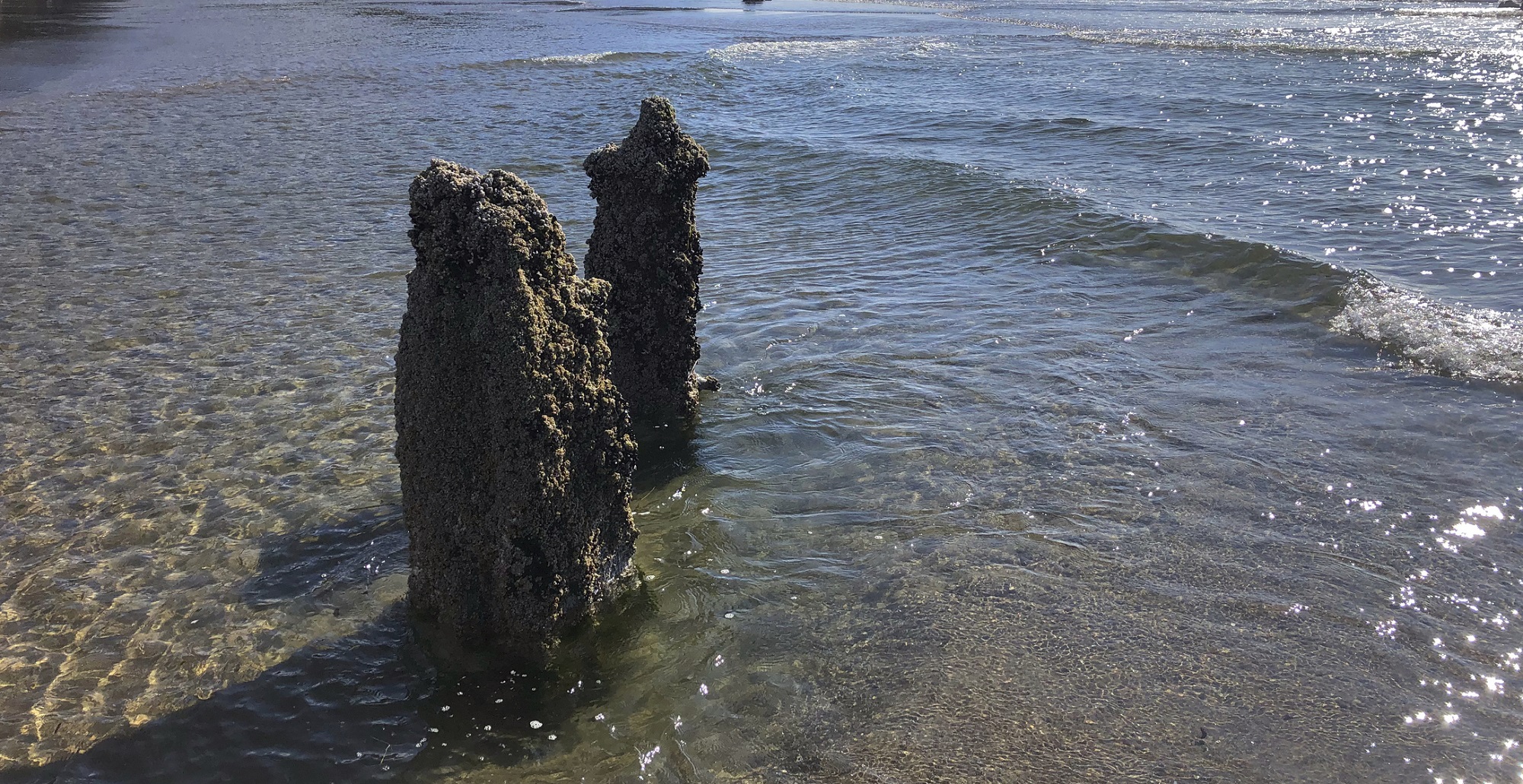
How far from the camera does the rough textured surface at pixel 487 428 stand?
4.19m

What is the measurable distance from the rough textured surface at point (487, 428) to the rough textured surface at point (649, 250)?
1912mm

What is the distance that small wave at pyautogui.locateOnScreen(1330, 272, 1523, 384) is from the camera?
7.21 metres

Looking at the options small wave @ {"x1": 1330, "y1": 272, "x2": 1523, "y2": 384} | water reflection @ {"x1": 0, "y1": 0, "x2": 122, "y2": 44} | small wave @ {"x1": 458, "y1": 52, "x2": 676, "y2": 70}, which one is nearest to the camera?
small wave @ {"x1": 1330, "y1": 272, "x2": 1523, "y2": 384}

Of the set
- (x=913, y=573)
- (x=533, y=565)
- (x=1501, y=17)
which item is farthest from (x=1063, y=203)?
(x=1501, y=17)

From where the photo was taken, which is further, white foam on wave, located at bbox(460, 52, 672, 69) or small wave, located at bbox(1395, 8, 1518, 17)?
small wave, located at bbox(1395, 8, 1518, 17)

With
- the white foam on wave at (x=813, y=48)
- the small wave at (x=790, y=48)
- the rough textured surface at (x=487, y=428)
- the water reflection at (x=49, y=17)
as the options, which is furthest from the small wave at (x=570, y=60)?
the rough textured surface at (x=487, y=428)

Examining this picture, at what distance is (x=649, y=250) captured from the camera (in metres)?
6.37

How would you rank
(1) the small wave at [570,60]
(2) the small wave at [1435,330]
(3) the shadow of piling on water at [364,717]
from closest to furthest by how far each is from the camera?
(3) the shadow of piling on water at [364,717] < (2) the small wave at [1435,330] < (1) the small wave at [570,60]

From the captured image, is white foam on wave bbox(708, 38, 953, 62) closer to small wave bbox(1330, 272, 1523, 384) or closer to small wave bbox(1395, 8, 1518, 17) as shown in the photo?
small wave bbox(1395, 8, 1518, 17)

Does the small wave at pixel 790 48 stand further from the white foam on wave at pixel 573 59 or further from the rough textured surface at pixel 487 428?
the rough textured surface at pixel 487 428

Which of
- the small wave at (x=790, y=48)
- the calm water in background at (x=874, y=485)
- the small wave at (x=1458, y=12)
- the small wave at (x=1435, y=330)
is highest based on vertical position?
the small wave at (x=1458, y=12)

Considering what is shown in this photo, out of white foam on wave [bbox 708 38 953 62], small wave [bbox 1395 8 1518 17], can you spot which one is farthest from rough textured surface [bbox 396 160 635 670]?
small wave [bbox 1395 8 1518 17]

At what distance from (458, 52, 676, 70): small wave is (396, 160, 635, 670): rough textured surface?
24174 mm

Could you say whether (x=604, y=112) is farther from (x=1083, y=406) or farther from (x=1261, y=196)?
(x=1083, y=406)
